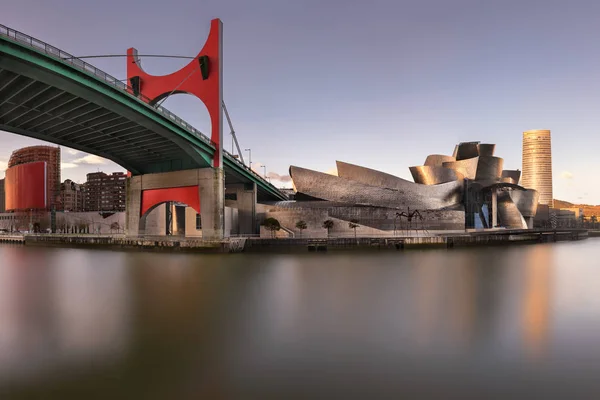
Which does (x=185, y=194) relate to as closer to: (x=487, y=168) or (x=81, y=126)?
(x=81, y=126)

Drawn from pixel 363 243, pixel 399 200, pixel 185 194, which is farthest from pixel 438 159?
pixel 185 194

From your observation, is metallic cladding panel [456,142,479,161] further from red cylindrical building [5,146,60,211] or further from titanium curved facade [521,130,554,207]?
titanium curved facade [521,130,554,207]

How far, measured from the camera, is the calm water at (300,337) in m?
5.21

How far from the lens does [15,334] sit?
768cm

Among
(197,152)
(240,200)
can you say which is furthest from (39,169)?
(197,152)

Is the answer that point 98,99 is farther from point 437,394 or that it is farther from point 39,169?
Result: point 39,169

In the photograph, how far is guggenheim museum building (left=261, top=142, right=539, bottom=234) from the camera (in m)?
35.9

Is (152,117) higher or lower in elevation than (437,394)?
higher

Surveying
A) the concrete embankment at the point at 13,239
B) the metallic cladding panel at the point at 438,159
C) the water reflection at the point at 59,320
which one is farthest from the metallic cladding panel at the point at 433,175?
the concrete embankment at the point at 13,239

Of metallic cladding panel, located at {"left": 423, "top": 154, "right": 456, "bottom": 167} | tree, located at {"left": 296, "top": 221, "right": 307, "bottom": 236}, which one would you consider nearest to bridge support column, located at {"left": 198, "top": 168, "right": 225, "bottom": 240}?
tree, located at {"left": 296, "top": 221, "right": 307, "bottom": 236}

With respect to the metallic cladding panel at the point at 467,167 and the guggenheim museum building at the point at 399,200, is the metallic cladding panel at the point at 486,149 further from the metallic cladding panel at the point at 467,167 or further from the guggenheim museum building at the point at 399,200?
the metallic cladding panel at the point at 467,167

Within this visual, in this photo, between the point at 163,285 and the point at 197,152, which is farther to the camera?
the point at 197,152

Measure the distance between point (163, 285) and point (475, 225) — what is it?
43221 millimetres

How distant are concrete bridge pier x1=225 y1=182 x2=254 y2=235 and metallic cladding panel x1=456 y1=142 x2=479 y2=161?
3598cm
